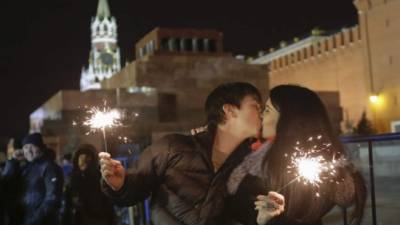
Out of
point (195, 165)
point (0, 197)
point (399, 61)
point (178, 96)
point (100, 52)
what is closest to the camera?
point (195, 165)

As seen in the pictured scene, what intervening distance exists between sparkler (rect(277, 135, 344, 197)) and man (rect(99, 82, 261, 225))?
0.86 ft

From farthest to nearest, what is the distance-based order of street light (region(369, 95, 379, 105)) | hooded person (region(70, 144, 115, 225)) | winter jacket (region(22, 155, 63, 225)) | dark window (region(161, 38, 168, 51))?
street light (region(369, 95, 379, 105)) < dark window (region(161, 38, 168, 51)) < hooded person (region(70, 144, 115, 225)) < winter jacket (region(22, 155, 63, 225))

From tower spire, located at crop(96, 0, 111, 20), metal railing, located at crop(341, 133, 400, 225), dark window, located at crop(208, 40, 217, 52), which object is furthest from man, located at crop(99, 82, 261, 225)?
tower spire, located at crop(96, 0, 111, 20)

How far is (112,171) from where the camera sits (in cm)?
208

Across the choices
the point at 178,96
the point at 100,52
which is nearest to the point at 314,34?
the point at 178,96

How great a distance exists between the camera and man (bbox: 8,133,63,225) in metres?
3.79

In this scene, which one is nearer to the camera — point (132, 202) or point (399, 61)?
point (132, 202)

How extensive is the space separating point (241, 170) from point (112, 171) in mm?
489

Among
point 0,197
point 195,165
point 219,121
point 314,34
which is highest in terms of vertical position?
point 314,34

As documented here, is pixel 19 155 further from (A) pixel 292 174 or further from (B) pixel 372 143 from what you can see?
(A) pixel 292 174

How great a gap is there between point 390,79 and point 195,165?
81.3 ft

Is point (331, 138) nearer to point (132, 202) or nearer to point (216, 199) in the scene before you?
point (216, 199)

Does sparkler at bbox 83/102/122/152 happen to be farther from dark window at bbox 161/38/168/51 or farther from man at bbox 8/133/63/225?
dark window at bbox 161/38/168/51

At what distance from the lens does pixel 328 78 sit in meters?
34.7
